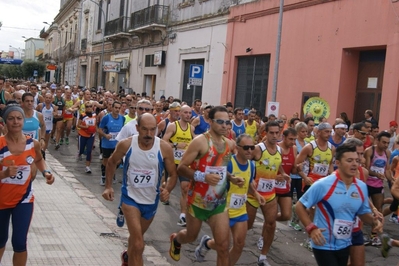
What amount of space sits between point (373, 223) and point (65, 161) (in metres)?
11.4

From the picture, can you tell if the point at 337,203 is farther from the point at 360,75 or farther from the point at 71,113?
the point at 71,113

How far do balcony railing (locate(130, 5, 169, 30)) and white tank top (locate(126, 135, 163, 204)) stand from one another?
2524 cm

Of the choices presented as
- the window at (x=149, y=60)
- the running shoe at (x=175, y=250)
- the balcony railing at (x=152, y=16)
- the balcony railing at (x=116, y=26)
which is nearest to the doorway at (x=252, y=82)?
the balcony railing at (x=152, y=16)

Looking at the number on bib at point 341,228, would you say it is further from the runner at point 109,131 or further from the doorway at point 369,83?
the doorway at point 369,83

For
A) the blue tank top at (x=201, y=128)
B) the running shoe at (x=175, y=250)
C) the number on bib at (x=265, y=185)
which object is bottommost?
the running shoe at (x=175, y=250)

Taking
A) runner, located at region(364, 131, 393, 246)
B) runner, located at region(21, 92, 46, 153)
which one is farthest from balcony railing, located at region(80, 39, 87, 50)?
runner, located at region(364, 131, 393, 246)

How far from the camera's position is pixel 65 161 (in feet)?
49.9

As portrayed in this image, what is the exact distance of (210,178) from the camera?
5.81 meters

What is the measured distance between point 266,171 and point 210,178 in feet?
5.24

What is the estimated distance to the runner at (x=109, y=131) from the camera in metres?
12.2

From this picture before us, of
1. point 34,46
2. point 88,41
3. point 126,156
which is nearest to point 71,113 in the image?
point 126,156

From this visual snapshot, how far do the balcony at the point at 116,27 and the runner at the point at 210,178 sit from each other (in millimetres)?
30975

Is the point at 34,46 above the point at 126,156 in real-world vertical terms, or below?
above

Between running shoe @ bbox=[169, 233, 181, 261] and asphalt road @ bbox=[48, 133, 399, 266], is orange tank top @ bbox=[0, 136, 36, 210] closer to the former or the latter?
running shoe @ bbox=[169, 233, 181, 261]
